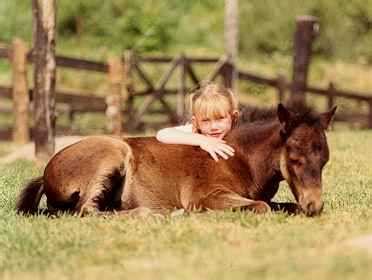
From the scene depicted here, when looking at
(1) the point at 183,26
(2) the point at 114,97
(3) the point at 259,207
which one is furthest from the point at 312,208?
(1) the point at 183,26

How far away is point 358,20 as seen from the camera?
42.9 metres

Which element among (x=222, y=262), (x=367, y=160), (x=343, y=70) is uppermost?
(x=222, y=262)

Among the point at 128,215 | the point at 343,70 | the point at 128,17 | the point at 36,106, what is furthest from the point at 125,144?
the point at 343,70

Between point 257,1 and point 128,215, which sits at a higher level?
point 128,215

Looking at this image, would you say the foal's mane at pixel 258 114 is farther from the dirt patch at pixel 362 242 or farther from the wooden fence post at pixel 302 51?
the wooden fence post at pixel 302 51

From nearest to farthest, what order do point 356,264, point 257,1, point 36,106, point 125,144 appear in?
point 356,264 < point 125,144 < point 36,106 < point 257,1

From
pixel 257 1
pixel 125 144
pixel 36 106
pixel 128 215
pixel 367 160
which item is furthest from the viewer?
pixel 257 1

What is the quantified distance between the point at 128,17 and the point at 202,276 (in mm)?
33642

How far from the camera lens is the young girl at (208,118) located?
9133 mm

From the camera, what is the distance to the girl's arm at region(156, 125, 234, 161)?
29.0 feet

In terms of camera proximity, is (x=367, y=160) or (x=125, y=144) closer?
(x=125, y=144)

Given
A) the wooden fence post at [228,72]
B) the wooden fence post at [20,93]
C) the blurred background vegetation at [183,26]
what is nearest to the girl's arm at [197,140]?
the wooden fence post at [20,93]

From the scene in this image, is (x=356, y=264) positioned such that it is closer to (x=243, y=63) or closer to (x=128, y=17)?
(x=128, y=17)

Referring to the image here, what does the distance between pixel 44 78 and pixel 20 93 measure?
4.45 metres
